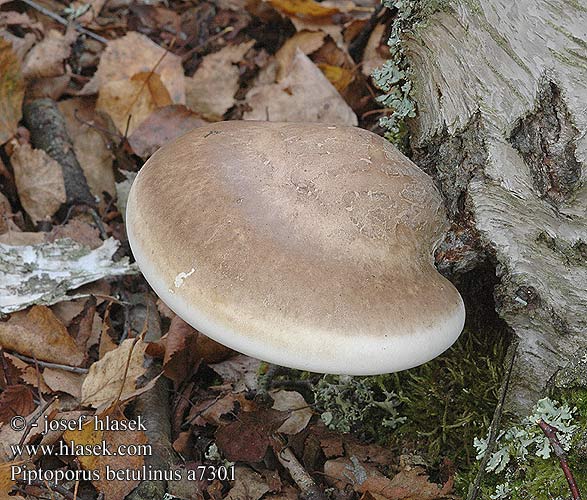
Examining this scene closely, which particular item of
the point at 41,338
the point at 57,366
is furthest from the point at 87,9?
the point at 57,366

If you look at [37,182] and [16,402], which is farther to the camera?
[37,182]

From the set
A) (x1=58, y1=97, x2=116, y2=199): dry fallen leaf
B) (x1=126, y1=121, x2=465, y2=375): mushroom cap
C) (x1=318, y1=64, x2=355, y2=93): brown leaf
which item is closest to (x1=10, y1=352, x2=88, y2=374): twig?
(x1=126, y1=121, x2=465, y2=375): mushroom cap

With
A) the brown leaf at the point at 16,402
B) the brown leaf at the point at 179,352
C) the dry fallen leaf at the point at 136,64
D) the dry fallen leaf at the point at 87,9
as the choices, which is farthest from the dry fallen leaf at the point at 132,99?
the brown leaf at the point at 16,402

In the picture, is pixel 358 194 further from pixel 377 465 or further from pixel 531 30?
pixel 377 465

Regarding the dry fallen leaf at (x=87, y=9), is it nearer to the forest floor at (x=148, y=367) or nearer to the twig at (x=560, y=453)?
the forest floor at (x=148, y=367)

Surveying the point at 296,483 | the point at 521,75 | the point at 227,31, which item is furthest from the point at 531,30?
the point at 227,31

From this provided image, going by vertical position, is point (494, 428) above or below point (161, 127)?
above

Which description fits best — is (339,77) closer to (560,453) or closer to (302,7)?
(302,7)

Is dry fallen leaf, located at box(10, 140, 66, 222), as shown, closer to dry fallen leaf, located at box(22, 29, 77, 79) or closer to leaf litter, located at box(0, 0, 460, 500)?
leaf litter, located at box(0, 0, 460, 500)
